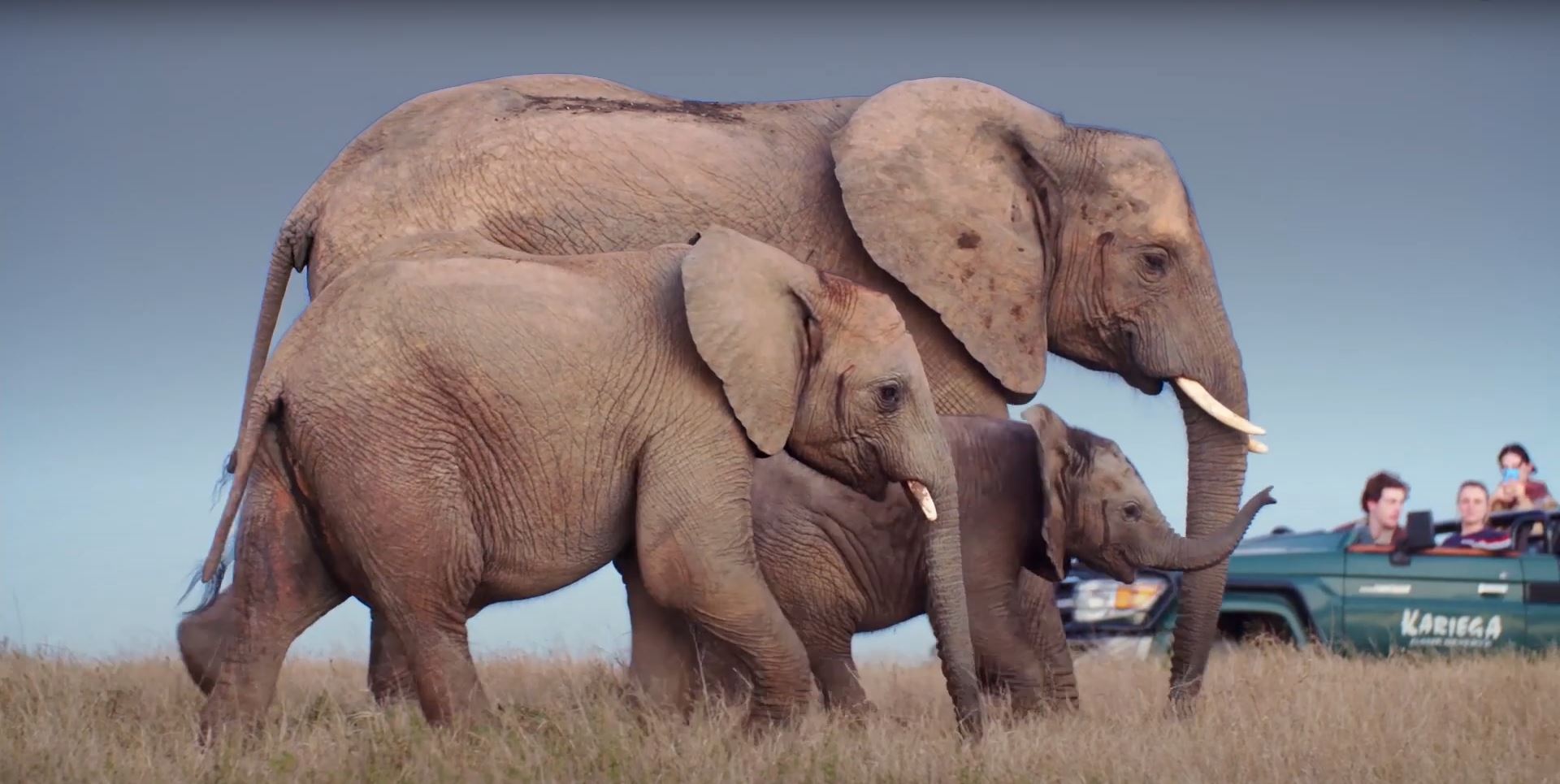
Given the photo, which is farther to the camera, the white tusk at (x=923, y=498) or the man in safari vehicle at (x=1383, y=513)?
the man in safari vehicle at (x=1383, y=513)

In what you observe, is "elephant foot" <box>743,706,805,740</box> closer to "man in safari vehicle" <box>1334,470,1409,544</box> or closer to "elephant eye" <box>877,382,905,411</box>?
"elephant eye" <box>877,382,905,411</box>

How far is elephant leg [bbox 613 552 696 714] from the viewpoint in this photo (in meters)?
9.91

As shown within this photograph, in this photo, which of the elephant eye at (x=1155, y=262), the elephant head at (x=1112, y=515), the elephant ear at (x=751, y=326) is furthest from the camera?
the elephant eye at (x=1155, y=262)

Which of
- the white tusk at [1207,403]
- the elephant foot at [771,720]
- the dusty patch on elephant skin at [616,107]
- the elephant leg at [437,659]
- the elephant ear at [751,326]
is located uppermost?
the dusty patch on elephant skin at [616,107]

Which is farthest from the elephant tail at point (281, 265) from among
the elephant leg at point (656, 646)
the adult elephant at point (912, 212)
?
the elephant leg at point (656, 646)

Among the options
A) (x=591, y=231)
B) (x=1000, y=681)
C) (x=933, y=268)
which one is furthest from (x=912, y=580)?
(x=591, y=231)

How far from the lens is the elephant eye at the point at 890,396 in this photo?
921cm

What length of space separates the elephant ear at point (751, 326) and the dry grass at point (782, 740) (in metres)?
1.23

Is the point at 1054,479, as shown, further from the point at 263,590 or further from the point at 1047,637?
the point at 263,590

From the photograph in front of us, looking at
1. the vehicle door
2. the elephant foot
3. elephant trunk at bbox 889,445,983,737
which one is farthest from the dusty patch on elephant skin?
the vehicle door

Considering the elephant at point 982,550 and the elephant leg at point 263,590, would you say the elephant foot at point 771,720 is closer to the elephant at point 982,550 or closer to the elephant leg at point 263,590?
the elephant at point 982,550

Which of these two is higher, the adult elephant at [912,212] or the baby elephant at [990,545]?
the adult elephant at [912,212]

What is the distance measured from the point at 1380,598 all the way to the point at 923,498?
6.00 m

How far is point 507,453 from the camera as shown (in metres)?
8.79
